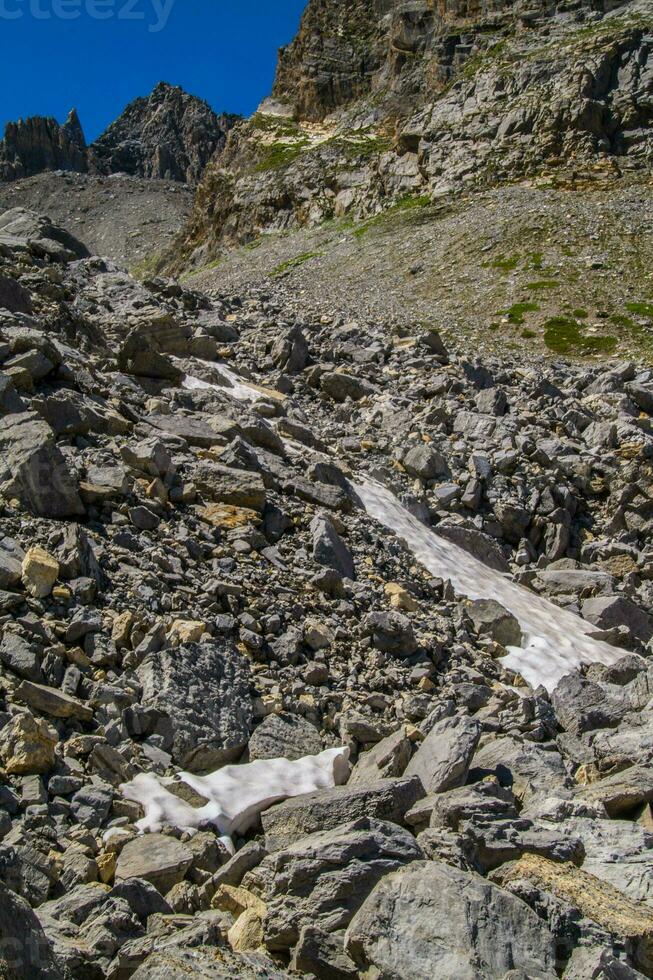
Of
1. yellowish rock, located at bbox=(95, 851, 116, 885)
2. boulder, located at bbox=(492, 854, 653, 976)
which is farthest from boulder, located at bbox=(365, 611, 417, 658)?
yellowish rock, located at bbox=(95, 851, 116, 885)

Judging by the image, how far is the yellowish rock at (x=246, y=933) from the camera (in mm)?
5996

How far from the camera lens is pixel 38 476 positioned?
11.1 meters

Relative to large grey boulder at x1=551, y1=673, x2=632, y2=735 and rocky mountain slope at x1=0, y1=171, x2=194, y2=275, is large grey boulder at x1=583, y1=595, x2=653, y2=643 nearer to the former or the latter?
large grey boulder at x1=551, y1=673, x2=632, y2=735

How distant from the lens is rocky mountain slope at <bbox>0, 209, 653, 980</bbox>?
5.82 m

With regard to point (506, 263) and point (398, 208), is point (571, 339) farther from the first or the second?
point (398, 208)

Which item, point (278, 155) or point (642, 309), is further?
point (278, 155)

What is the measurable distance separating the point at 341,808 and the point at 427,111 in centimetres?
8423

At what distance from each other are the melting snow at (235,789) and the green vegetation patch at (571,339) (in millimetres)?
33757

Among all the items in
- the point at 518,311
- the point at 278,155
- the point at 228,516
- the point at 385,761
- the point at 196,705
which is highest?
the point at 278,155

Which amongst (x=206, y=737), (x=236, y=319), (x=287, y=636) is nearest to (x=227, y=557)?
(x=287, y=636)

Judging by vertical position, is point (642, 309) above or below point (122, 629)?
above

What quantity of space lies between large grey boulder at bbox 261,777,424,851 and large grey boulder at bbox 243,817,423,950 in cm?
50

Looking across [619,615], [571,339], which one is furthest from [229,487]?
[571,339]

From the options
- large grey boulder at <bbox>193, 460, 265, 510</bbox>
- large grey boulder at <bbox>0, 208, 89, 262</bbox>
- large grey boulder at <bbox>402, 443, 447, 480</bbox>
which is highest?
large grey boulder at <bbox>0, 208, 89, 262</bbox>
